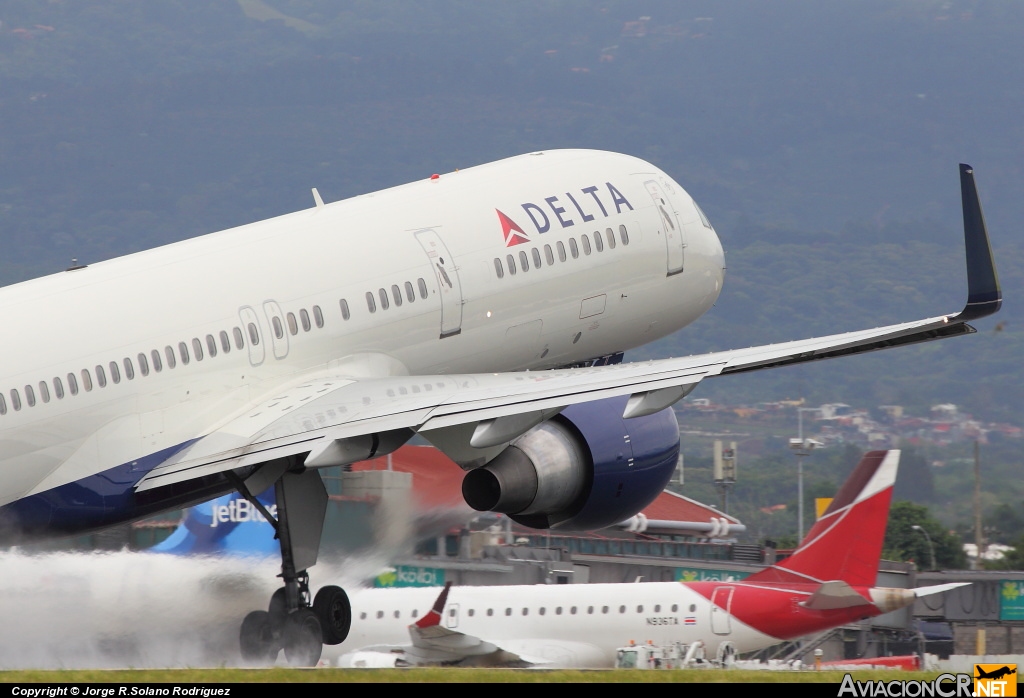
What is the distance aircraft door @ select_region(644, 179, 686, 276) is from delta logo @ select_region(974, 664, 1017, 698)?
42.4ft

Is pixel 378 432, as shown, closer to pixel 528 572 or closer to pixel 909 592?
pixel 909 592

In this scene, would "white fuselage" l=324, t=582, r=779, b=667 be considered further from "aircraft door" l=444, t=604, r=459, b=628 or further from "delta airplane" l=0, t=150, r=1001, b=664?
"delta airplane" l=0, t=150, r=1001, b=664

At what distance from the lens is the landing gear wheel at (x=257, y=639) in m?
21.5

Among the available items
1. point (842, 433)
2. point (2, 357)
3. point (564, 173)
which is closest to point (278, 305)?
point (2, 357)

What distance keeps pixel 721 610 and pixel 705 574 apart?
3119 cm

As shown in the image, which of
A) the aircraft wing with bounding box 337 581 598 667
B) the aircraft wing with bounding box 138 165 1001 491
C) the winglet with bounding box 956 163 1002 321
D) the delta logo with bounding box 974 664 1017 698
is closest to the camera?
the delta logo with bounding box 974 664 1017 698

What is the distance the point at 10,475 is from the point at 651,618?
19722 mm

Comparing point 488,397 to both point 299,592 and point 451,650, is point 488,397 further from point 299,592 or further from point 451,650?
point 451,650

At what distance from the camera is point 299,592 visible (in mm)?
21016

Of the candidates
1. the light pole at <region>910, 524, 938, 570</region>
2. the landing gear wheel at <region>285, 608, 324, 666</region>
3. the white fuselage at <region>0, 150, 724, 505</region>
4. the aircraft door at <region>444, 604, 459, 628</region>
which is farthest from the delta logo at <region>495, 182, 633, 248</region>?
the light pole at <region>910, 524, 938, 570</region>

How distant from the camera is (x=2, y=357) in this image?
18.8m

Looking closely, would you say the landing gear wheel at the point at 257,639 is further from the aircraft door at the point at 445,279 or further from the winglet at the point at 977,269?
the winglet at the point at 977,269

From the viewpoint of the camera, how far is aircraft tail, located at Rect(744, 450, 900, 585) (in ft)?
115

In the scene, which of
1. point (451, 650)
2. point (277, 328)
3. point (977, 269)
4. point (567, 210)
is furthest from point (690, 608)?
point (977, 269)
